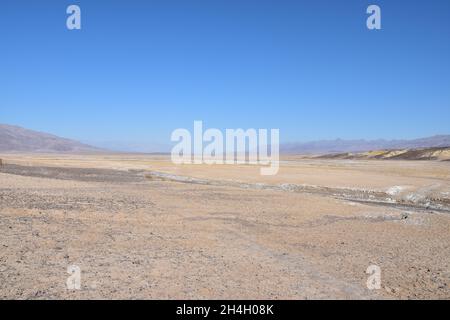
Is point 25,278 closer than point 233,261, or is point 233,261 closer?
point 25,278

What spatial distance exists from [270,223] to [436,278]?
6.02 m

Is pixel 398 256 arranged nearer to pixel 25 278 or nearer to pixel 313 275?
pixel 313 275

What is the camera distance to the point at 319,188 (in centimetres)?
2844
